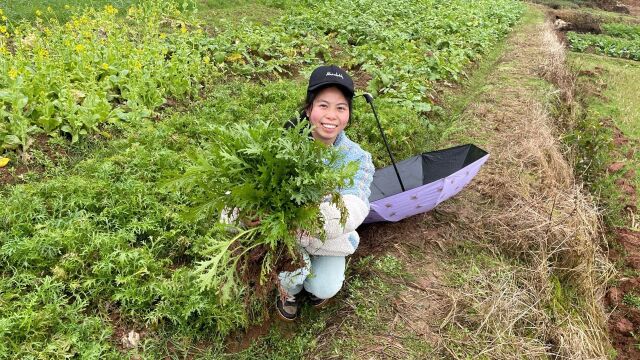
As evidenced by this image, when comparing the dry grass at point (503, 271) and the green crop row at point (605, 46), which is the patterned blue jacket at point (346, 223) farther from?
the green crop row at point (605, 46)

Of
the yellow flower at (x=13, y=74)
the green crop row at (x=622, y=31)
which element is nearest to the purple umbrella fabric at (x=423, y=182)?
the yellow flower at (x=13, y=74)

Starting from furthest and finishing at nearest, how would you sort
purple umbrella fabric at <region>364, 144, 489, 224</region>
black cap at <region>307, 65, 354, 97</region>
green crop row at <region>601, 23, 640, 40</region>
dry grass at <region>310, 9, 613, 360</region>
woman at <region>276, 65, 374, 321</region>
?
green crop row at <region>601, 23, 640, 40</region>
purple umbrella fabric at <region>364, 144, 489, 224</region>
dry grass at <region>310, 9, 613, 360</region>
black cap at <region>307, 65, 354, 97</region>
woman at <region>276, 65, 374, 321</region>

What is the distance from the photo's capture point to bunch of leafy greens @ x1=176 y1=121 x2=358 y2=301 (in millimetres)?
2199

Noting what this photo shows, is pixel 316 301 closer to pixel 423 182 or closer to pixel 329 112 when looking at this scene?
pixel 329 112

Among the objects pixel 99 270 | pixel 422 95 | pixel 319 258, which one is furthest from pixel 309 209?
pixel 422 95

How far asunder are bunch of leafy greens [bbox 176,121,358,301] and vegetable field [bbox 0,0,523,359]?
0.09 meters

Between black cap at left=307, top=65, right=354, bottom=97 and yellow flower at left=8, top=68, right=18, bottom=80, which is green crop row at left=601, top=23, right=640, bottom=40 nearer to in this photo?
black cap at left=307, top=65, right=354, bottom=97

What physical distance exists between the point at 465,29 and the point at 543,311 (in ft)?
30.0

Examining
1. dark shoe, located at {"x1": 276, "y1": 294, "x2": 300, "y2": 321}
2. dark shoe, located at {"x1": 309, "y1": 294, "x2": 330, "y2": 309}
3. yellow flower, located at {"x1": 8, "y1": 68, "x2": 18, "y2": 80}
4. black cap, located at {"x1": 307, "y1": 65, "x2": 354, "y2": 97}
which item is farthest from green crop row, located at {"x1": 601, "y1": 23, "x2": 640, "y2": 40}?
yellow flower, located at {"x1": 8, "y1": 68, "x2": 18, "y2": 80}

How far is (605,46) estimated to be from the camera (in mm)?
16375

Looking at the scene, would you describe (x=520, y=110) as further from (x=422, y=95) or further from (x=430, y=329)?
(x=430, y=329)

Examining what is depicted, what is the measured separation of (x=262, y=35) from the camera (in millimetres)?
8125

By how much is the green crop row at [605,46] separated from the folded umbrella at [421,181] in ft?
46.0

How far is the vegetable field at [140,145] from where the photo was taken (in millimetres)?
2832
